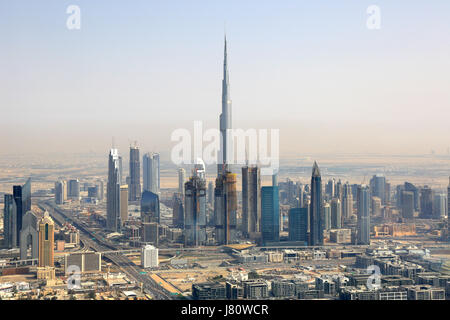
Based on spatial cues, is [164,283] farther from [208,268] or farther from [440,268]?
[440,268]

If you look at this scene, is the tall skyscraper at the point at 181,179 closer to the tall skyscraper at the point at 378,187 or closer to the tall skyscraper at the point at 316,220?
the tall skyscraper at the point at 316,220

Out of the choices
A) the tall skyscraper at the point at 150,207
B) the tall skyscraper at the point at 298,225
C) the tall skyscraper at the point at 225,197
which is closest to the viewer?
the tall skyscraper at the point at 225,197

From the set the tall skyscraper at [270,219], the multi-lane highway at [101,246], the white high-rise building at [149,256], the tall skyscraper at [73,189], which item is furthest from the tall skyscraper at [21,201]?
the tall skyscraper at [270,219]

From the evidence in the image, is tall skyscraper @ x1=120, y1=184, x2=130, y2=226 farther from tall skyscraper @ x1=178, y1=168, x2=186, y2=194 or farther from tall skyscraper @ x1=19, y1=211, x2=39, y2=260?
tall skyscraper @ x1=19, y1=211, x2=39, y2=260

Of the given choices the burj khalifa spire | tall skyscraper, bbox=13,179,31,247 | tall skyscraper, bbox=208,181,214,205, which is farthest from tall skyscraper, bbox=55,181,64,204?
tall skyscraper, bbox=208,181,214,205

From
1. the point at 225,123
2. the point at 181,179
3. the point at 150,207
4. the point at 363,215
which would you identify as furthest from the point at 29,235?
the point at 363,215

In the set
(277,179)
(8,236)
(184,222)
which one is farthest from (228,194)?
(8,236)
